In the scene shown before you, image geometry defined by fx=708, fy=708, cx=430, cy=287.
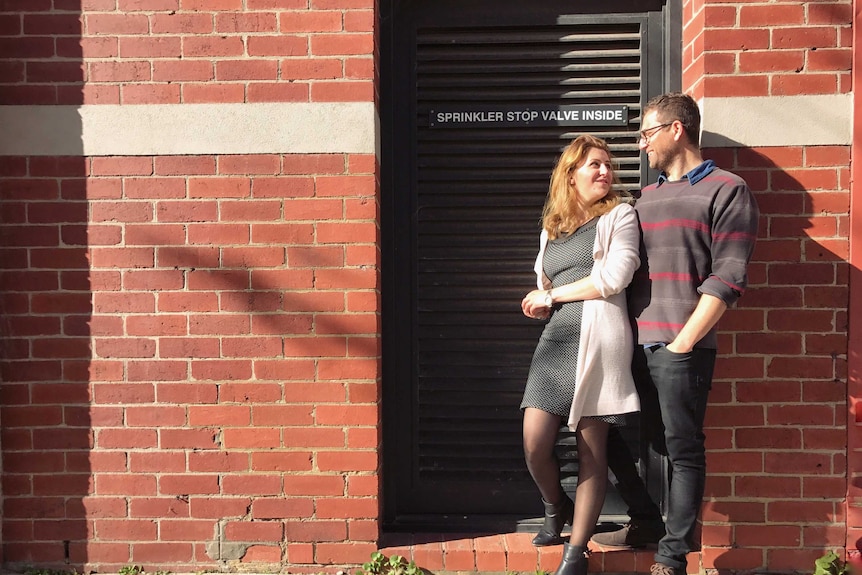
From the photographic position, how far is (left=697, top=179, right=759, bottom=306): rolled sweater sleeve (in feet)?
9.14

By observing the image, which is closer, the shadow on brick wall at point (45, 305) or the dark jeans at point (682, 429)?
the dark jeans at point (682, 429)

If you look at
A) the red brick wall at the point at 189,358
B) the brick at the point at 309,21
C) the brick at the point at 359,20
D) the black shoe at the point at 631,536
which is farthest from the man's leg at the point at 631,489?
the brick at the point at 309,21

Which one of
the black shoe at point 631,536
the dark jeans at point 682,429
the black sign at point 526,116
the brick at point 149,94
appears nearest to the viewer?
the dark jeans at point 682,429

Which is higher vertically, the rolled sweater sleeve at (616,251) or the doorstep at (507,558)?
the rolled sweater sleeve at (616,251)

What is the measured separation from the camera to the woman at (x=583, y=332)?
9.75ft

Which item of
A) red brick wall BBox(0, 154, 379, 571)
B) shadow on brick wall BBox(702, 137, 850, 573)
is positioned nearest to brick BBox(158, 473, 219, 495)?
red brick wall BBox(0, 154, 379, 571)

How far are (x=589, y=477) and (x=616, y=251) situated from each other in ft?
3.24

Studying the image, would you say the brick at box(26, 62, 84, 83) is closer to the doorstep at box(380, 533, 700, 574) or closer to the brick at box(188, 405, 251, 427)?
the brick at box(188, 405, 251, 427)

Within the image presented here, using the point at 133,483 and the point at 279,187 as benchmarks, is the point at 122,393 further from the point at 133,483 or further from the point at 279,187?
the point at 279,187

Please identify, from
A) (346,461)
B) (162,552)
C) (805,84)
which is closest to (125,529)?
(162,552)

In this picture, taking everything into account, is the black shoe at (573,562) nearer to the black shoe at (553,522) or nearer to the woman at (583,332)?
the woman at (583,332)

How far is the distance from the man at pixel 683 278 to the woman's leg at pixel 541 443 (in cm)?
48

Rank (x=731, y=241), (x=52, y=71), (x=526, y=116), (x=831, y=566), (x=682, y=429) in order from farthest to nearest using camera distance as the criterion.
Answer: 1. (x=526, y=116)
2. (x=52, y=71)
3. (x=831, y=566)
4. (x=682, y=429)
5. (x=731, y=241)

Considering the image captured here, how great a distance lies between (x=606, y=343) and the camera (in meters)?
2.97
